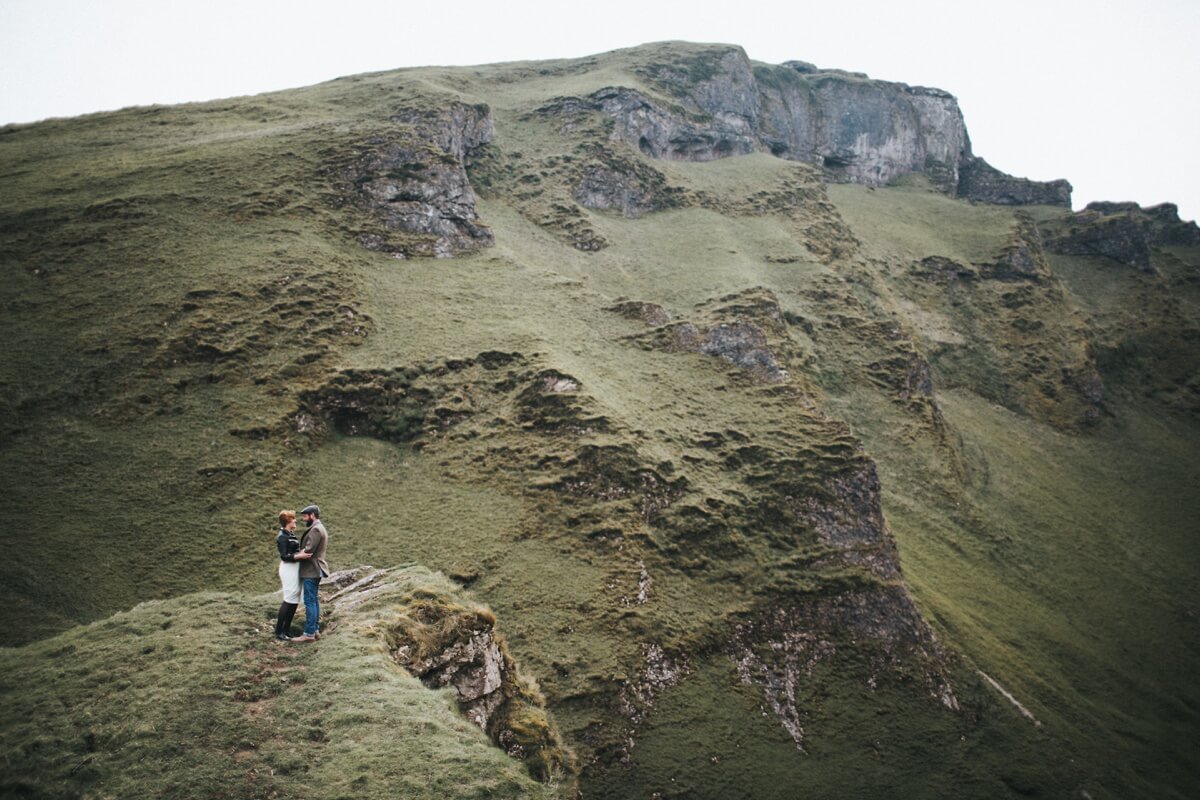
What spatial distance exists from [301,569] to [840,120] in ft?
466

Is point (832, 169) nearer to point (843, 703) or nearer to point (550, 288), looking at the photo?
point (550, 288)

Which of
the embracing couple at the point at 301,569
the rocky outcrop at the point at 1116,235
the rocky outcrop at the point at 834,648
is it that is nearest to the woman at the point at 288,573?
the embracing couple at the point at 301,569

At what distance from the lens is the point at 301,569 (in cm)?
1284

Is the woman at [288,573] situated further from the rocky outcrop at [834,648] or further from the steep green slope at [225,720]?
the rocky outcrop at [834,648]

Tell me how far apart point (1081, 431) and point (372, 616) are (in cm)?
8223

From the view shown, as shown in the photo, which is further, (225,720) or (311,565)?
(311,565)

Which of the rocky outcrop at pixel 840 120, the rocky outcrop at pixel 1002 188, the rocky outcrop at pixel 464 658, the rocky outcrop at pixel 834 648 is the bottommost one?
the rocky outcrop at pixel 834 648

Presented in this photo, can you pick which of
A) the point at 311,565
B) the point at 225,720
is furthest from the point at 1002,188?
the point at 225,720

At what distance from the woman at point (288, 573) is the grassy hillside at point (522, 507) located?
54cm

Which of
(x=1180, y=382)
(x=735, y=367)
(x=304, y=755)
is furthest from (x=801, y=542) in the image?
(x=1180, y=382)

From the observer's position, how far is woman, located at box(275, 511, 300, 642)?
12.6 metres

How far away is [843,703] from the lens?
2853 centimetres

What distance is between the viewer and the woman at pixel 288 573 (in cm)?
1257

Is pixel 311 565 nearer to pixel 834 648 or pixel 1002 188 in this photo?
pixel 834 648
